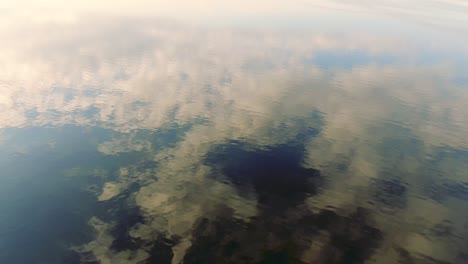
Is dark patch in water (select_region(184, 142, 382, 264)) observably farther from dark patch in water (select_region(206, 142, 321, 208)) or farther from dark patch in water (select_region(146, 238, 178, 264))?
dark patch in water (select_region(146, 238, 178, 264))

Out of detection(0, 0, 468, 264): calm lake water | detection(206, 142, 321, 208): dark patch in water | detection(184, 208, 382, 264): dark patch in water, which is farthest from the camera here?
detection(206, 142, 321, 208): dark patch in water

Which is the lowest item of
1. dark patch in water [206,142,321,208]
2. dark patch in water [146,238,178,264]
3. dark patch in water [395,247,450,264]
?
dark patch in water [395,247,450,264]

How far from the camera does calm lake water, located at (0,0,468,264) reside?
112 ft

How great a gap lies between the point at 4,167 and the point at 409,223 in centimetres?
4313

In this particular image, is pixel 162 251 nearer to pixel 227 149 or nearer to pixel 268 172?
pixel 268 172

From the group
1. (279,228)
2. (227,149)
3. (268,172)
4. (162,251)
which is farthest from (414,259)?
(227,149)

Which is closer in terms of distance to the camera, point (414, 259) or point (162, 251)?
point (162, 251)

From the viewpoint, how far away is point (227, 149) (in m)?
49.5

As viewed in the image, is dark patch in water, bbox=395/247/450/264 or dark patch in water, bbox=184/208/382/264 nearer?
dark patch in water, bbox=184/208/382/264

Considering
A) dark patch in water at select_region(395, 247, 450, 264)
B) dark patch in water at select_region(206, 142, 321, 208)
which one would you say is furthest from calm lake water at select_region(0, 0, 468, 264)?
dark patch in water at select_region(206, 142, 321, 208)

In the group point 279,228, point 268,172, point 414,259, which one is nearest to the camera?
point 414,259

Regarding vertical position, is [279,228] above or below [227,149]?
below

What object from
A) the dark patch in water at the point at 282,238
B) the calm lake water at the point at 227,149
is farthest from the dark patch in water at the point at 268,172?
the dark patch in water at the point at 282,238

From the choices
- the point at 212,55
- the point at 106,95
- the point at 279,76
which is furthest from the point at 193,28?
the point at 106,95
